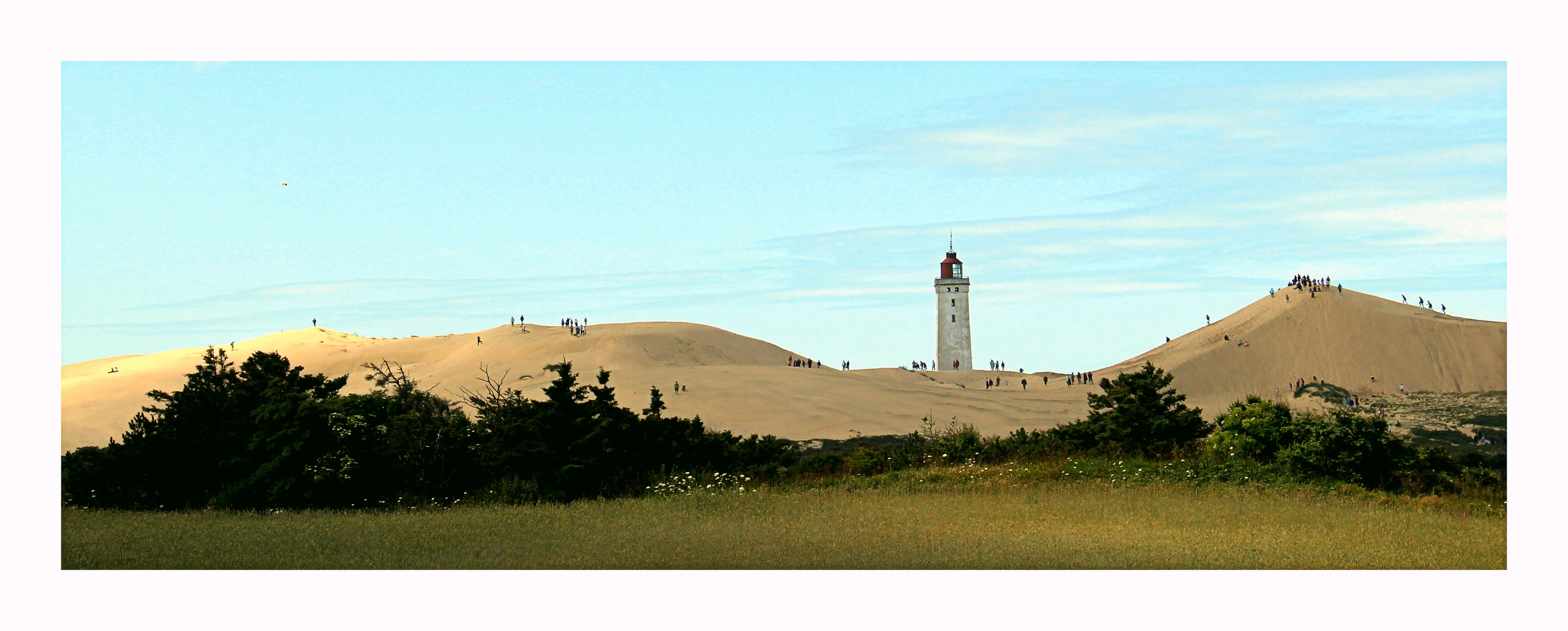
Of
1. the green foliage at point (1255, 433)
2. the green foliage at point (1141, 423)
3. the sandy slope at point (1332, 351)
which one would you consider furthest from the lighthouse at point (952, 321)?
the green foliage at point (1255, 433)

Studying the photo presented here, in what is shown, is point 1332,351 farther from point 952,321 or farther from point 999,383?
point 952,321

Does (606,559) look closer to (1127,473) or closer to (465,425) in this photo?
(465,425)

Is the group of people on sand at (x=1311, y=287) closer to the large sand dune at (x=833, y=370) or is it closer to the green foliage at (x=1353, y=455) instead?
the large sand dune at (x=833, y=370)

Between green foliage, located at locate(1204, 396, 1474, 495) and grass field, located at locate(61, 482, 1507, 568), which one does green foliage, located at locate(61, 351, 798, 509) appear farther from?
green foliage, located at locate(1204, 396, 1474, 495)

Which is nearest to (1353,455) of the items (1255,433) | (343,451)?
(1255,433)

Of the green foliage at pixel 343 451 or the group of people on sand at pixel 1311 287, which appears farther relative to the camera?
the group of people on sand at pixel 1311 287

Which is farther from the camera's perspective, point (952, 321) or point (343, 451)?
point (952, 321)

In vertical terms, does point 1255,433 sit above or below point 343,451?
above
